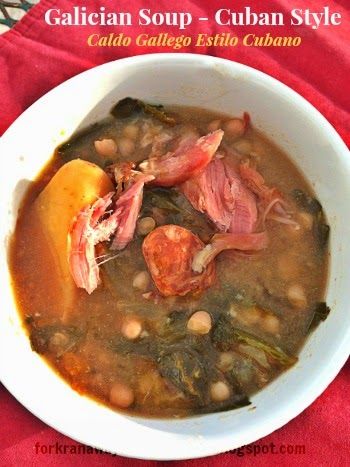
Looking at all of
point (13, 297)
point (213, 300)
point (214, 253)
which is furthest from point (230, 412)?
point (13, 297)

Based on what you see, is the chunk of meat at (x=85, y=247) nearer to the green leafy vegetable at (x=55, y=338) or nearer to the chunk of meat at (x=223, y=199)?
the green leafy vegetable at (x=55, y=338)

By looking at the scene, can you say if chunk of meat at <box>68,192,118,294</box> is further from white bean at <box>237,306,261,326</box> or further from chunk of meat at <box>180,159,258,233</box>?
white bean at <box>237,306,261,326</box>

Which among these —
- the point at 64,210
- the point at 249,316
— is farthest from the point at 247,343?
the point at 64,210

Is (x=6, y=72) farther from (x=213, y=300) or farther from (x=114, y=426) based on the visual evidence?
(x=114, y=426)

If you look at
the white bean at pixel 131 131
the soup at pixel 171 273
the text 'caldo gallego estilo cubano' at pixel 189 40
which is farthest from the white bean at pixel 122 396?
the text 'caldo gallego estilo cubano' at pixel 189 40

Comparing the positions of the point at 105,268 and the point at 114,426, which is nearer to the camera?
the point at 114,426

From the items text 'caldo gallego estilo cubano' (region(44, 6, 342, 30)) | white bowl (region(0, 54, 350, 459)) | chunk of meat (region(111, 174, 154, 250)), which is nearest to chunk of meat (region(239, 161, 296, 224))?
white bowl (region(0, 54, 350, 459))
